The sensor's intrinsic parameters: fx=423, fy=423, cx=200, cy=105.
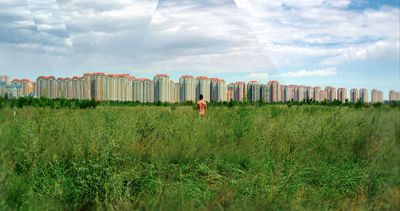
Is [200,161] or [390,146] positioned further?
[200,161]

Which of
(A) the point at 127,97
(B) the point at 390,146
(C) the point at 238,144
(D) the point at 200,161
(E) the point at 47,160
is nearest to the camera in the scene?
(B) the point at 390,146

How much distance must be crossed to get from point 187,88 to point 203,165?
27.1 metres

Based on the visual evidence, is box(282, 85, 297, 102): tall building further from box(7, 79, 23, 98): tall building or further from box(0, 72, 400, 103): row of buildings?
box(7, 79, 23, 98): tall building

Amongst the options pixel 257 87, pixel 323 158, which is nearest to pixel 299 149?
pixel 323 158

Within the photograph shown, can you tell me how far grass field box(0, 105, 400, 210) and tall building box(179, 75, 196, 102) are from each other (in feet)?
77.3

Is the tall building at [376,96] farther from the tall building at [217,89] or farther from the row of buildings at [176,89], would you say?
the tall building at [217,89]

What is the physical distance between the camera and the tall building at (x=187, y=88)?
3228 centimetres

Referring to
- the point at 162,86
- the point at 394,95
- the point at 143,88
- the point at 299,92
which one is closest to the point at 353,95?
the point at 394,95

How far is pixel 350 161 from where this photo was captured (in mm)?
6762

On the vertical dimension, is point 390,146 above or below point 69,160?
above

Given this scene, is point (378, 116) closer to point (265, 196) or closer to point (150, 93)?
point (265, 196)

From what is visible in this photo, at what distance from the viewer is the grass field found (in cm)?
379

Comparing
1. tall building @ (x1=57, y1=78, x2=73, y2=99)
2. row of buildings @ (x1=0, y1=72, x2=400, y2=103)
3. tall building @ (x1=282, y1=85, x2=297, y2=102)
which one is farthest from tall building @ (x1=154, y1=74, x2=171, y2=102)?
tall building @ (x1=57, y1=78, x2=73, y2=99)

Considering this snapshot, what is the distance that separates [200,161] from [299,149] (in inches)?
67.6
